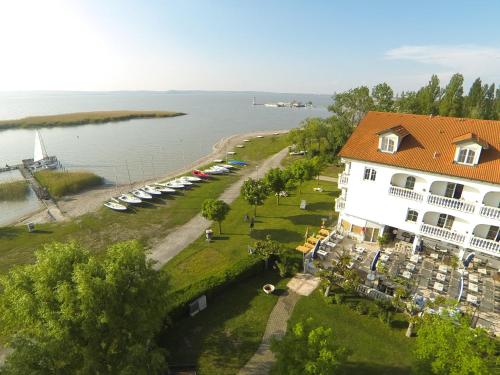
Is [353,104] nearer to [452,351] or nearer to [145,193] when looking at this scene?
[145,193]

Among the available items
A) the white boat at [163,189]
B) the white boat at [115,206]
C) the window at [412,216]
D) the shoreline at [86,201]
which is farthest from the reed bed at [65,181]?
the window at [412,216]

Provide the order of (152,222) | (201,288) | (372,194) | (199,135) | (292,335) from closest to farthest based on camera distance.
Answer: (292,335), (201,288), (372,194), (152,222), (199,135)

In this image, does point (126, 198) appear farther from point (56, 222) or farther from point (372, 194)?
point (372, 194)

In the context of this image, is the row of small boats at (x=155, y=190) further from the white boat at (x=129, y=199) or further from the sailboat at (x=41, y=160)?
the sailboat at (x=41, y=160)

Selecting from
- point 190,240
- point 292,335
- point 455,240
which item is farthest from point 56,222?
point 455,240

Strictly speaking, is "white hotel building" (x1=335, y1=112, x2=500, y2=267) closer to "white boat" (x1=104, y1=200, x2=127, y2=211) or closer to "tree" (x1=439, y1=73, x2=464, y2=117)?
"white boat" (x1=104, y1=200, x2=127, y2=211)

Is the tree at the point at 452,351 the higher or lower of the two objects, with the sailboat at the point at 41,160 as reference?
higher
